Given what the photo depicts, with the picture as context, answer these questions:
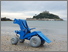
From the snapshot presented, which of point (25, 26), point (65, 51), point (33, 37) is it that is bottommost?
point (65, 51)

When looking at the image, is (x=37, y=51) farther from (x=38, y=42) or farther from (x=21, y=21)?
(x=21, y=21)

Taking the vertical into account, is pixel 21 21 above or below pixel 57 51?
above

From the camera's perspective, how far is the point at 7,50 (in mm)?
7992

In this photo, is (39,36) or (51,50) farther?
(39,36)

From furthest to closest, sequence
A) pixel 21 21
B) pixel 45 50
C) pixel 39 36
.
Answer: pixel 21 21
pixel 39 36
pixel 45 50

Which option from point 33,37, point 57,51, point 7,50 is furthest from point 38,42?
point 7,50

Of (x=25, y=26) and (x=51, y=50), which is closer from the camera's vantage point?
(x=51, y=50)

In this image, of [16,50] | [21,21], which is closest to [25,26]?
[21,21]

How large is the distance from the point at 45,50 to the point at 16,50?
1.75 metres

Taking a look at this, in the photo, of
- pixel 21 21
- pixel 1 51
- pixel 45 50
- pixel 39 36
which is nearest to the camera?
pixel 1 51

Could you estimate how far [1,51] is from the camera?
7.73 m

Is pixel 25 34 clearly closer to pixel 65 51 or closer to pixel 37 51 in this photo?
pixel 37 51

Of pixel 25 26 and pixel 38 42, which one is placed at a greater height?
pixel 25 26

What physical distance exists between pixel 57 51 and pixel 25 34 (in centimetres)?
265
